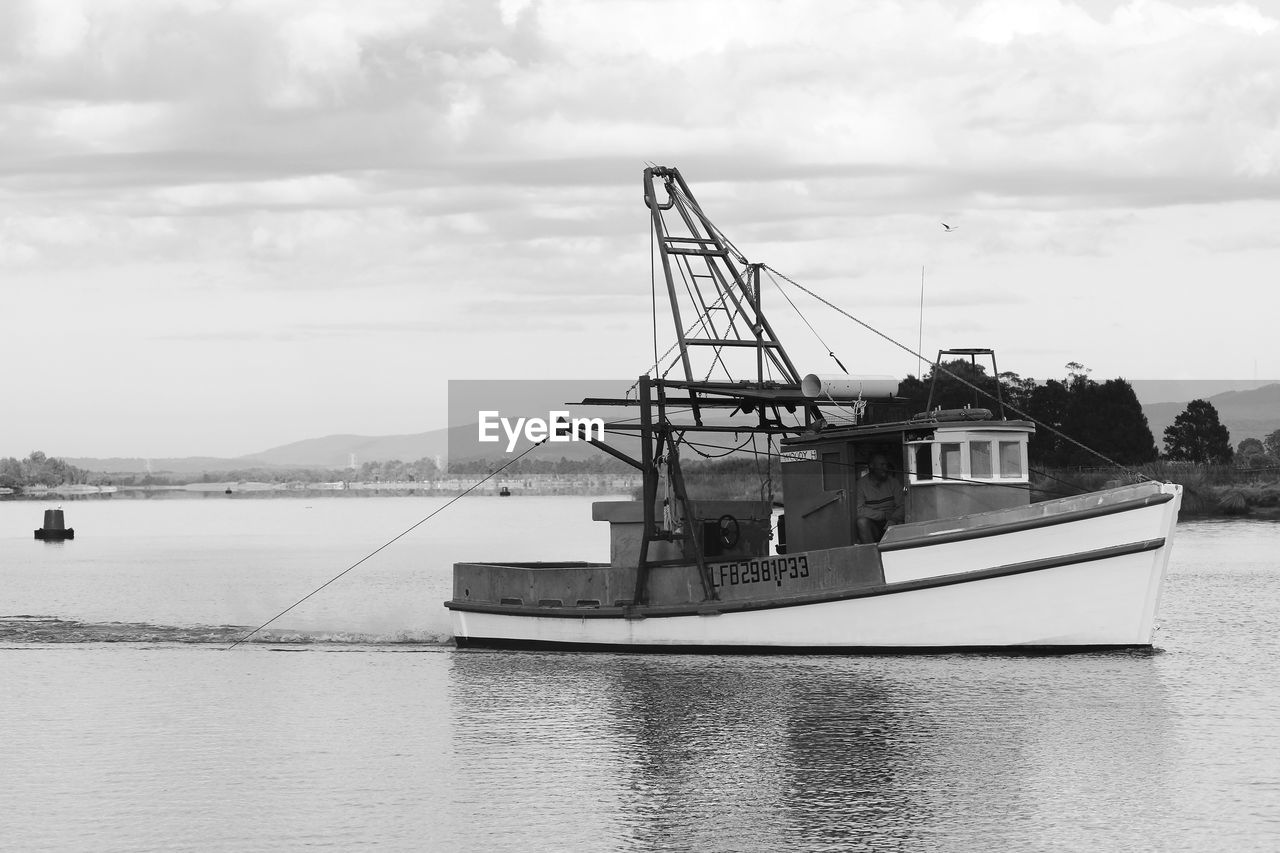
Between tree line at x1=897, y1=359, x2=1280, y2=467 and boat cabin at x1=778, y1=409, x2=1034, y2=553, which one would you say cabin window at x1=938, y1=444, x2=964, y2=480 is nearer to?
boat cabin at x1=778, y1=409, x2=1034, y2=553

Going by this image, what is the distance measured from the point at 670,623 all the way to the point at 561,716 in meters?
5.77

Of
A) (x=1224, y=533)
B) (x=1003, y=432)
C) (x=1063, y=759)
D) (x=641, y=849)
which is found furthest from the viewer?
(x=1224, y=533)

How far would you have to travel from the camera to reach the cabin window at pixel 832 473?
93.9 feet

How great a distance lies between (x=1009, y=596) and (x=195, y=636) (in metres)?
19.4

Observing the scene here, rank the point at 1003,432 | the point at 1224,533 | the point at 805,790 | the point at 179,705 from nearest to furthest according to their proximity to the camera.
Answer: the point at 805,790
the point at 179,705
the point at 1003,432
the point at 1224,533

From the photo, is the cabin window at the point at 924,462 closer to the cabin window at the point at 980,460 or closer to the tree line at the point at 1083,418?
the cabin window at the point at 980,460

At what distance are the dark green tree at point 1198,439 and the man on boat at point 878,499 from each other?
373 ft

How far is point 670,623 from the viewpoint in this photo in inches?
1075

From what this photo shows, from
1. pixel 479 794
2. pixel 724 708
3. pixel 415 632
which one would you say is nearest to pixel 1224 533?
pixel 415 632

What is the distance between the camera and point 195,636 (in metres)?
35.4

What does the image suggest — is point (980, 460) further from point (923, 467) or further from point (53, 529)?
point (53, 529)

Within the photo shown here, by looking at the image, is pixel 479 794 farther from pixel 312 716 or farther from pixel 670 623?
pixel 670 623

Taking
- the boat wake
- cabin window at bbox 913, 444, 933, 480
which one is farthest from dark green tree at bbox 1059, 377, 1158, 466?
cabin window at bbox 913, 444, 933, 480

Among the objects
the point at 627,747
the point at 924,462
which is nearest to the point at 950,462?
the point at 924,462
